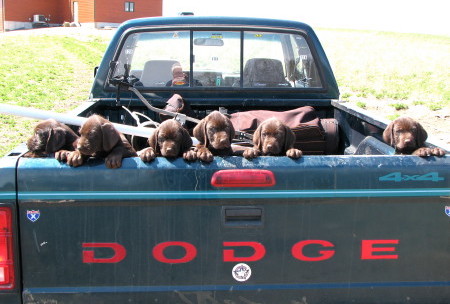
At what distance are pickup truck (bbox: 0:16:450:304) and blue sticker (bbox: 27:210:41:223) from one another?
0.01m

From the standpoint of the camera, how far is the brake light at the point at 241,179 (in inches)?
96.3

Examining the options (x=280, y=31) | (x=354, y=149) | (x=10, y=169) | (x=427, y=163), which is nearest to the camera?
(x=10, y=169)

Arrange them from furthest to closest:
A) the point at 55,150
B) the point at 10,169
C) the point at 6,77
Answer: the point at 6,77 < the point at 55,150 < the point at 10,169

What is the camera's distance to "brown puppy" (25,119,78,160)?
2844 mm

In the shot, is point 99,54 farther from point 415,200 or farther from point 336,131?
point 415,200

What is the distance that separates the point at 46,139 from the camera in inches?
114

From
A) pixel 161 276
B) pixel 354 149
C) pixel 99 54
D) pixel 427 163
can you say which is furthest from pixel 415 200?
pixel 99 54

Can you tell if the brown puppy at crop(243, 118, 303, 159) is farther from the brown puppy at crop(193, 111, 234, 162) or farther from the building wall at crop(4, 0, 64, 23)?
the building wall at crop(4, 0, 64, 23)

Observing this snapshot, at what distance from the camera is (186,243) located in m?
2.46

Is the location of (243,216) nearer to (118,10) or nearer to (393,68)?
(393,68)

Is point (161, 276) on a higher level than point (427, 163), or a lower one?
lower

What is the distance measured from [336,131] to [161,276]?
7.79ft

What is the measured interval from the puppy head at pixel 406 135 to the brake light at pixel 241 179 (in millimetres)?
995

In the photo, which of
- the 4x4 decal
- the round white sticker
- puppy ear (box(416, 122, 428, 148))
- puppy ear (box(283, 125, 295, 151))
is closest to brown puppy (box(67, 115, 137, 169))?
the round white sticker
